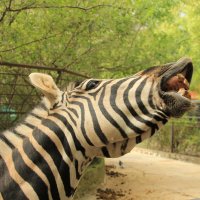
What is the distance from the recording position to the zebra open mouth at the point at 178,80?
2148 mm

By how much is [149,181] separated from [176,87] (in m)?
9.53

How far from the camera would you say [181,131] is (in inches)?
674

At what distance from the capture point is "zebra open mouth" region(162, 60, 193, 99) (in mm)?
2148

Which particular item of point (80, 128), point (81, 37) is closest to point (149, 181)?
point (81, 37)

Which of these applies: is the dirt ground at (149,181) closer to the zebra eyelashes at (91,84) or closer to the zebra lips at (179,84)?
the zebra eyelashes at (91,84)

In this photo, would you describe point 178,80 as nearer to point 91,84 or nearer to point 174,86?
point 174,86

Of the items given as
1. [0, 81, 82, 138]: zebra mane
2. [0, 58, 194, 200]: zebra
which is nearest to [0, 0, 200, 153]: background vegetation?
[0, 81, 82, 138]: zebra mane

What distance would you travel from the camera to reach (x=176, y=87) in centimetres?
216

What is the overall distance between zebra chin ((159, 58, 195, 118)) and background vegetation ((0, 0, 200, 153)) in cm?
417

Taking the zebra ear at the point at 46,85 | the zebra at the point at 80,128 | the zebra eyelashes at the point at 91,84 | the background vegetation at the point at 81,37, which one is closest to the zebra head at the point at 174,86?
the zebra at the point at 80,128

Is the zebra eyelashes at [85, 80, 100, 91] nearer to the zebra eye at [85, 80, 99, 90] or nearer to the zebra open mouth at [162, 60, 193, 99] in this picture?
the zebra eye at [85, 80, 99, 90]

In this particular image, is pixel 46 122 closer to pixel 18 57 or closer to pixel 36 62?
pixel 18 57

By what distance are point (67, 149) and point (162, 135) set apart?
636 inches

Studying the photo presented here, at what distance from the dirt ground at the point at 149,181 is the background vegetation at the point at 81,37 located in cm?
285
